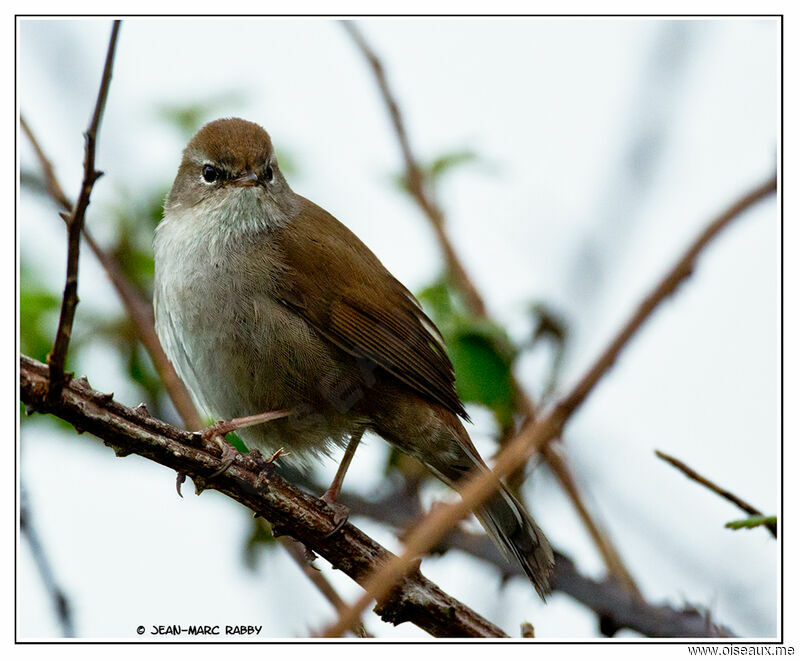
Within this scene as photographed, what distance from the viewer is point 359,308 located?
14.3 feet

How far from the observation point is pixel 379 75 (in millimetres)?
3662

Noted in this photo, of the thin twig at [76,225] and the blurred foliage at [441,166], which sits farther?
the blurred foliage at [441,166]

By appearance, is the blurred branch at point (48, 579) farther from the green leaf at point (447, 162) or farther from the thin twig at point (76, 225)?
the green leaf at point (447, 162)

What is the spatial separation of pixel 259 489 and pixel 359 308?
1322mm

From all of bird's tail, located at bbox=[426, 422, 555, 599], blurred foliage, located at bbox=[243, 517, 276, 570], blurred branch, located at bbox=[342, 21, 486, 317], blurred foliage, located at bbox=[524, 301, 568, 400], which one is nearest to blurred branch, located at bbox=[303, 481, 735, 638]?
bird's tail, located at bbox=[426, 422, 555, 599]

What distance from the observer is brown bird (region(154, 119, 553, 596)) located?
405 cm

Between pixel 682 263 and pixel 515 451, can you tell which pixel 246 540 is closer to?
pixel 515 451

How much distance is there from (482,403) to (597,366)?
1898 mm

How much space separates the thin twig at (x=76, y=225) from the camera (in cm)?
207

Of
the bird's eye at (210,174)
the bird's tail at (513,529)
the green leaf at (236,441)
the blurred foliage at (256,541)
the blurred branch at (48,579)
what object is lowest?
the blurred branch at (48,579)

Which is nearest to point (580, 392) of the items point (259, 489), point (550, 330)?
point (259, 489)

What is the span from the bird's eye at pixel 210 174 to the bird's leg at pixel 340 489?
1.49 metres

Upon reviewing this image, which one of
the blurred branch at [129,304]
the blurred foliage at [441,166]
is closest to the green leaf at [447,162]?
the blurred foliage at [441,166]

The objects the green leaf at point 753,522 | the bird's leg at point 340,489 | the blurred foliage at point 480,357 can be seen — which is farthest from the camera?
the blurred foliage at point 480,357
